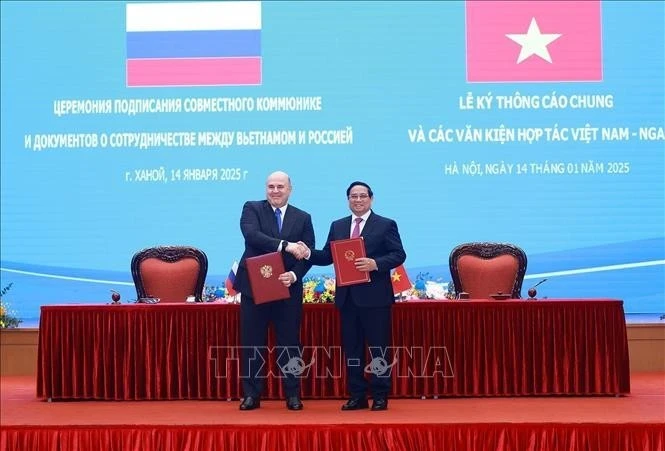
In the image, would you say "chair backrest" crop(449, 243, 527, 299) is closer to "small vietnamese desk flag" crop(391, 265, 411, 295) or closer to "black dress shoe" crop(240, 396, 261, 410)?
"small vietnamese desk flag" crop(391, 265, 411, 295)

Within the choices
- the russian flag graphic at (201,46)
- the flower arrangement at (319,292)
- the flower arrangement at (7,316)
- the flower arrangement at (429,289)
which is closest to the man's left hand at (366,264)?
the flower arrangement at (319,292)

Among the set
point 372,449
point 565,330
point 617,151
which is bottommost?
point 372,449

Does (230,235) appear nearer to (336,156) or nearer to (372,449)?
(336,156)

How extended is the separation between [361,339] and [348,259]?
454mm

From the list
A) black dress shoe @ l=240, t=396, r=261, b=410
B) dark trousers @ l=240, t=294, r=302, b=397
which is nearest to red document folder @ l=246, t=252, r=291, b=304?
dark trousers @ l=240, t=294, r=302, b=397

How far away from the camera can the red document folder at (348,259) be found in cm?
462

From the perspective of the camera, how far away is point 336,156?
23.2 ft

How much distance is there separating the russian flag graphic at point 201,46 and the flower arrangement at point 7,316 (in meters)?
1.89

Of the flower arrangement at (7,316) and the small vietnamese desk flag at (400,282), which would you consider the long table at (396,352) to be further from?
the flower arrangement at (7,316)

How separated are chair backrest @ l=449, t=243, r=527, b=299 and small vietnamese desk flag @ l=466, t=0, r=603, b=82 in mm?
1702

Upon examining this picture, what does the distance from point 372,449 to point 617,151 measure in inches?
151

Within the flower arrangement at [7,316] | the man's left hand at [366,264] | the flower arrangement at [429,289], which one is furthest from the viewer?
the flower arrangement at [7,316]

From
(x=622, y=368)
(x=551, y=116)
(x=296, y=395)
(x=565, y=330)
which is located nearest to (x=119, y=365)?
(x=296, y=395)

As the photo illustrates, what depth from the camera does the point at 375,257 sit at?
478 cm
